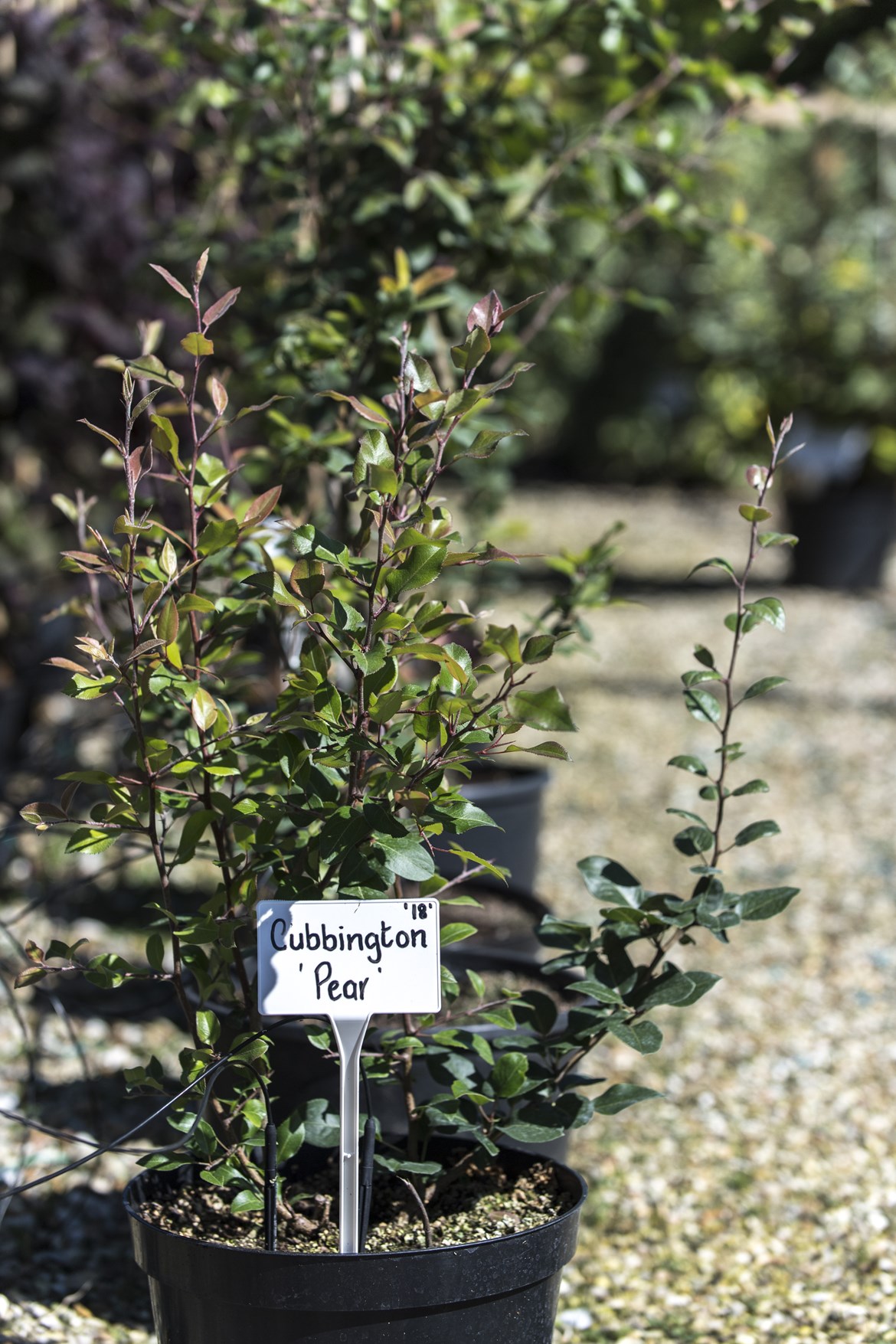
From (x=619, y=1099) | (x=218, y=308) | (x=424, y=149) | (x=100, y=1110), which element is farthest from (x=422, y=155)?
(x=100, y=1110)

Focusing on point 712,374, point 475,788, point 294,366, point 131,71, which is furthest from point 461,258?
point 712,374

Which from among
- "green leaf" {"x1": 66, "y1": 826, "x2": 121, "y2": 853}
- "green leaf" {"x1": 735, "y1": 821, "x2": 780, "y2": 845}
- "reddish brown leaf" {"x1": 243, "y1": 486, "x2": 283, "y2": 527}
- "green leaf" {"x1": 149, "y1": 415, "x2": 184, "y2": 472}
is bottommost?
"green leaf" {"x1": 735, "y1": 821, "x2": 780, "y2": 845}

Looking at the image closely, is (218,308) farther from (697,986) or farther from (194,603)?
(697,986)

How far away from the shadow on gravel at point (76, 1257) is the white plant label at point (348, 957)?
75cm

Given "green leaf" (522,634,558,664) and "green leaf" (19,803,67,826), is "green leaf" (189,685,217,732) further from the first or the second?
"green leaf" (522,634,558,664)

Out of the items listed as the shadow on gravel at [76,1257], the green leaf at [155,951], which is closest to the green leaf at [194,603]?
the green leaf at [155,951]

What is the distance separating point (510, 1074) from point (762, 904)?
1.01 ft

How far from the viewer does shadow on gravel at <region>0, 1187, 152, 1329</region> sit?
180 cm

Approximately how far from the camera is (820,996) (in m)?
2.84

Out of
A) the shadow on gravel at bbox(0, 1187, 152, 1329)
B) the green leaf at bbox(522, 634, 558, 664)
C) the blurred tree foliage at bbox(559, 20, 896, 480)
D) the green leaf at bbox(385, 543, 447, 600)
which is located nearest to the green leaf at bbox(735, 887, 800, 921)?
the green leaf at bbox(522, 634, 558, 664)

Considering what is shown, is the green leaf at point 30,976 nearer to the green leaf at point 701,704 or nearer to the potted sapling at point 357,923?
the potted sapling at point 357,923

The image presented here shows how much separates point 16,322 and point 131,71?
0.83 metres

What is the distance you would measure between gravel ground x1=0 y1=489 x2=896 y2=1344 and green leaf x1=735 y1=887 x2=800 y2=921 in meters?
0.55

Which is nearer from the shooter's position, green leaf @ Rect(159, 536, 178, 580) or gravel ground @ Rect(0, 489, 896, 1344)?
green leaf @ Rect(159, 536, 178, 580)
